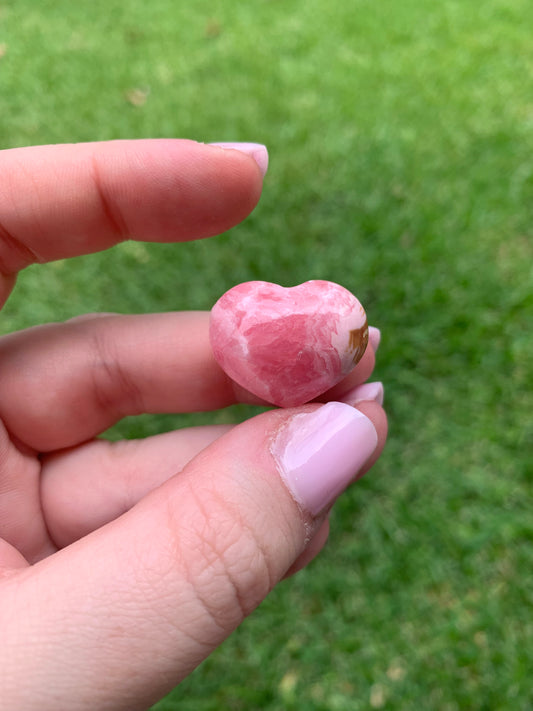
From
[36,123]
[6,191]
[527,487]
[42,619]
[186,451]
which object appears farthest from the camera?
[36,123]

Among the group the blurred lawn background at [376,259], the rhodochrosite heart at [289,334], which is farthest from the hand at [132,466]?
the blurred lawn background at [376,259]

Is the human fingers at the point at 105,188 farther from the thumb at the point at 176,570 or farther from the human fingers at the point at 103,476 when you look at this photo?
the thumb at the point at 176,570

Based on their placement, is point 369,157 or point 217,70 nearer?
point 369,157

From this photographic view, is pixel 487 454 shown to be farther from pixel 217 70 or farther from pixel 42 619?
pixel 217 70

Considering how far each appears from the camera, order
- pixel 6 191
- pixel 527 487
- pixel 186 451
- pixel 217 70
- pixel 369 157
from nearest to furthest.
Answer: pixel 6 191 < pixel 186 451 < pixel 527 487 < pixel 369 157 < pixel 217 70

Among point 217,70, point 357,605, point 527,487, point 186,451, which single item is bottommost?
point 357,605

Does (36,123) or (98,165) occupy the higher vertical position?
(98,165)

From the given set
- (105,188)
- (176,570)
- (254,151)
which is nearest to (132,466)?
(176,570)

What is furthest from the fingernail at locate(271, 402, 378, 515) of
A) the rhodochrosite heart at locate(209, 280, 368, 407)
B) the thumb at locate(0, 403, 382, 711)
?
the rhodochrosite heart at locate(209, 280, 368, 407)

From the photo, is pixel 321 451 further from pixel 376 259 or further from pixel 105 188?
pixel 376 259

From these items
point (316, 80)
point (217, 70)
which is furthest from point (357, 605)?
point (217, 70)
